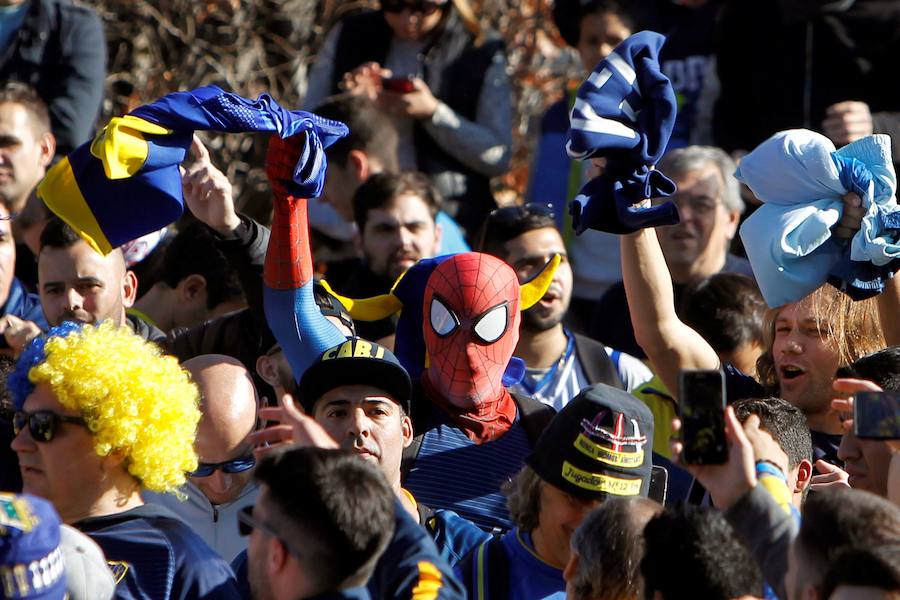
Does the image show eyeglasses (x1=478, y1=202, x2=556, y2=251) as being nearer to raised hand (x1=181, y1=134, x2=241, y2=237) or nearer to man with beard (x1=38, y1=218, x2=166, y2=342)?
raised hand (x1=181, y1=134, x2=241, y2=237)

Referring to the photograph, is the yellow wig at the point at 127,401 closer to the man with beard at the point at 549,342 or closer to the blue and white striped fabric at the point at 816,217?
the man with beard at the point at 549,342

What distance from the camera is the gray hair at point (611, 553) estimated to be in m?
3.30

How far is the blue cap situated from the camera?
2.81 meters

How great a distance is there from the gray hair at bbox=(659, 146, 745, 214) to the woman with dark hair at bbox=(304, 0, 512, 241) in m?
1.09

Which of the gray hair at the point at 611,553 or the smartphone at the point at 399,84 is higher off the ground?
the gray hair at the point at 611,553

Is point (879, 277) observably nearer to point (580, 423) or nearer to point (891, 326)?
point (891, 326)

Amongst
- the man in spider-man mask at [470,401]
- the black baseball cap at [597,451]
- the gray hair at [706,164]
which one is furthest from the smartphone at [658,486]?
the gray hair at [706,164]

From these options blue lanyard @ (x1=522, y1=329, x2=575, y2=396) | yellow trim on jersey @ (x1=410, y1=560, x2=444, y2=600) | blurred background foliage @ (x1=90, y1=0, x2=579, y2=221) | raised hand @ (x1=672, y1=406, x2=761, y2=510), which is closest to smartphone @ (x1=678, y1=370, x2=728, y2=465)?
raised hand @ (x1=672, y1=406, x2=761, y2=510)

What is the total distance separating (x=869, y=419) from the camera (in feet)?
10.8

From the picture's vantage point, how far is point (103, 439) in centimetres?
372

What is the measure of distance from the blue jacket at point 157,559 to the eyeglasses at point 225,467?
2.46ft

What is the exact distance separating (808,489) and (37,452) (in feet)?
7.02

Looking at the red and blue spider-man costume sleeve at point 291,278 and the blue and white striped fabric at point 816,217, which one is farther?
the red and blue spider-man costume sleeve at point 291,278

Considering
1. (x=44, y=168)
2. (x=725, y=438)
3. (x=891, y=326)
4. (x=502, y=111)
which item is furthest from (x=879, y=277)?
(x=44, y=168)
